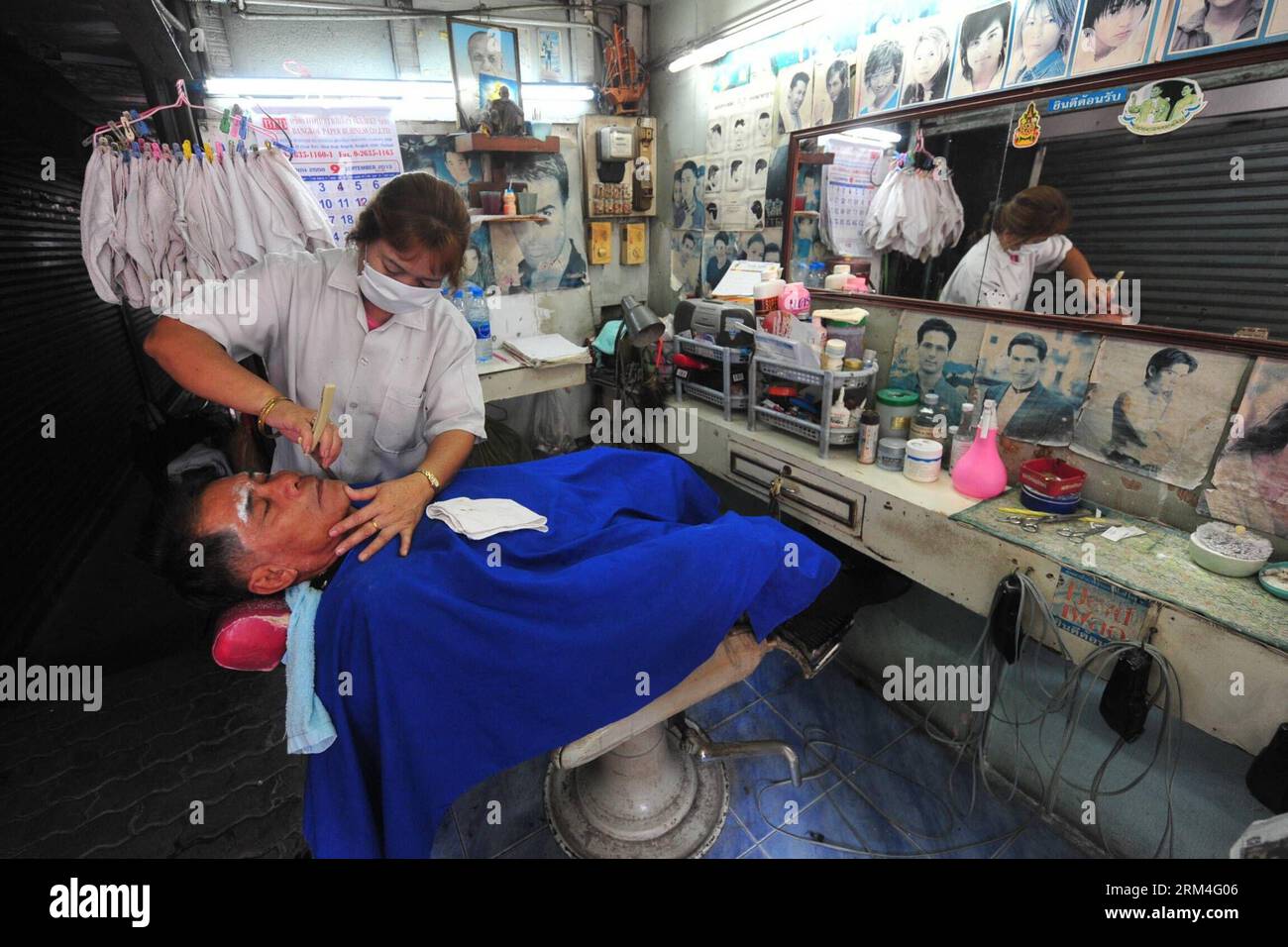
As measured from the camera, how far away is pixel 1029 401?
1736 millimetres

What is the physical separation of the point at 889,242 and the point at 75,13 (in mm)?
2785

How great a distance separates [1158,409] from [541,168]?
9.25 feet

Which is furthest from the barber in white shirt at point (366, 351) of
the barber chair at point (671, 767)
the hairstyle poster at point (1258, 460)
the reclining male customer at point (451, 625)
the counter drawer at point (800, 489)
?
the hairstyle poster at point (1258, 460)

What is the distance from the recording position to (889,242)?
2.05 metres

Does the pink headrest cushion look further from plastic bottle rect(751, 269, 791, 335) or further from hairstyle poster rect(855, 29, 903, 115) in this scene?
hairstyle poster rect(855, 29, 903, 115)

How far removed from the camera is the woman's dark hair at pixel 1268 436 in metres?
1.29

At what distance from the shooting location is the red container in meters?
1.57

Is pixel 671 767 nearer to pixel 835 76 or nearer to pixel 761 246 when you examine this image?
pixel 761 246

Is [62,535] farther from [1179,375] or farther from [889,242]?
[1179,375]

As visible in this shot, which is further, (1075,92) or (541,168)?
(541,168)

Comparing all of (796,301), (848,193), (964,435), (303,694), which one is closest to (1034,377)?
(964,435)

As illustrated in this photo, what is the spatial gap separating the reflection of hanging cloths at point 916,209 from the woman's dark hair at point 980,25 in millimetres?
230

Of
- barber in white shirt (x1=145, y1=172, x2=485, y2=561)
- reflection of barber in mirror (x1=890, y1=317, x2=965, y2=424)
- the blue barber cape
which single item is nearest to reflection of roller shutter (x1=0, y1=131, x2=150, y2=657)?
barber in white shirt (x1=145, y1=172, x2=485, y2=561)

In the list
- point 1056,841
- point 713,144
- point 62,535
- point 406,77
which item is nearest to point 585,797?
point 1056,841
